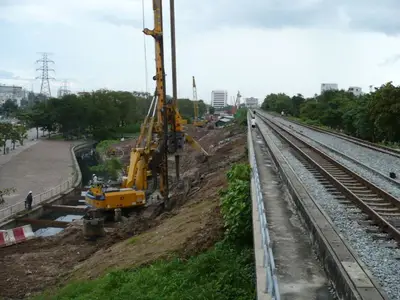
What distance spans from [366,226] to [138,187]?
1724cm

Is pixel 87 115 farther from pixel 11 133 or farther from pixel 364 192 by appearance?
pixel 364 192

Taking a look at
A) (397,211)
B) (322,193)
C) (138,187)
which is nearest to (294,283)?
(397,211)

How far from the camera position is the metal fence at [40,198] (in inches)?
978

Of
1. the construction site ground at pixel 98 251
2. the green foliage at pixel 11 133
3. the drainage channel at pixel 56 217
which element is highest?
the green foliage at pixel 11 133

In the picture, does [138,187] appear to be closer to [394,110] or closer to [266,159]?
[266,159]

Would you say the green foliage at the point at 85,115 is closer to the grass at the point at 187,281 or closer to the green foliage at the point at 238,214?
the green foliage at the point at 238,214

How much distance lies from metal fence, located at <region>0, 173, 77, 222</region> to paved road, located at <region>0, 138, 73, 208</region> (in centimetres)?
94

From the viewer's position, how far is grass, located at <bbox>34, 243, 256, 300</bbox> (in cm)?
754

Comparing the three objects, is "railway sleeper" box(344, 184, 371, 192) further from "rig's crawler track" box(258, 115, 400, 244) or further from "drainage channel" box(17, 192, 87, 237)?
"drainage channel" box(17, 192, 87, 237)

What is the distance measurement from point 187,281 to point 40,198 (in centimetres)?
2365

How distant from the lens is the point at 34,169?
43969 millimetres

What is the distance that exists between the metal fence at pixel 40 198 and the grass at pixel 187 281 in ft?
54.1

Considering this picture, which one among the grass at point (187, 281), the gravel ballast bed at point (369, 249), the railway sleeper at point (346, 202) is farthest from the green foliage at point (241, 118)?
the grass at point (187, 281)

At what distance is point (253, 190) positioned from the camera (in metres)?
10.6
